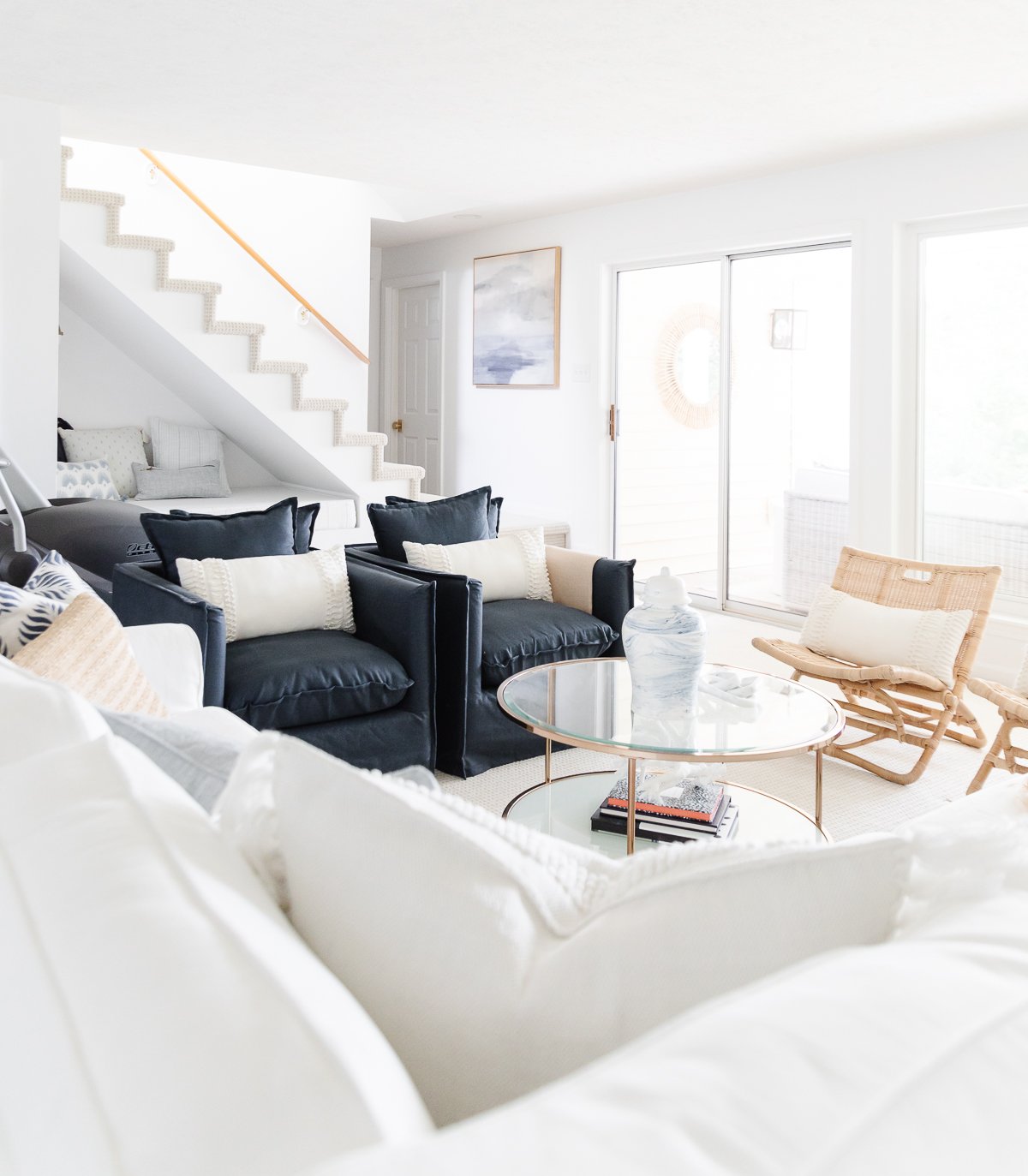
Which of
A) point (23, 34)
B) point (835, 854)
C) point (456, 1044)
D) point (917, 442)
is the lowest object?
point (456, 1044)

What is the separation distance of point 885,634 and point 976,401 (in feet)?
6.42

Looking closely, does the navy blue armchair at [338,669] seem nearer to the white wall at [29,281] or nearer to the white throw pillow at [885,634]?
the white throw pillow at [885,634]

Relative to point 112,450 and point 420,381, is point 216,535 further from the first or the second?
point 420,381

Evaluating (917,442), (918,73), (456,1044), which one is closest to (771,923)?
(456,1044)

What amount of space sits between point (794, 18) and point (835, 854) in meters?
3.35

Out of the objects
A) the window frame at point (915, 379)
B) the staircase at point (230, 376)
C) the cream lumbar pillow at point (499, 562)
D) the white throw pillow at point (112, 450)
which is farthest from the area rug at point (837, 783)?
the white throw pillow at point (112, 450)

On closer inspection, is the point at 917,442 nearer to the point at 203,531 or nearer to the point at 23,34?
the point at 203,531

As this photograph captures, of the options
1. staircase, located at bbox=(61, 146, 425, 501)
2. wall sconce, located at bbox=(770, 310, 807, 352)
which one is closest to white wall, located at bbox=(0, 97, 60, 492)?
staircase, located at bbox=(61, 146, 425, 501)

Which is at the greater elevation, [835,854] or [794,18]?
[794,18]

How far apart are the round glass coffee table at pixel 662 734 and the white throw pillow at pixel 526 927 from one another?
1579 mm

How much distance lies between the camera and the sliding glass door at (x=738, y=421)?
569 centimetres

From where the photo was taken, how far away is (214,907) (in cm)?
66

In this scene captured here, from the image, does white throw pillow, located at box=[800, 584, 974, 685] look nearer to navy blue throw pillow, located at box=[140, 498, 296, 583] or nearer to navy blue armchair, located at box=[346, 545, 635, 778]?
navy blue armchair, located at box=[346, 545, 635, 778]

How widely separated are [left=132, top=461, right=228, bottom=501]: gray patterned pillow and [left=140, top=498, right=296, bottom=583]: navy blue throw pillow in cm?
325
